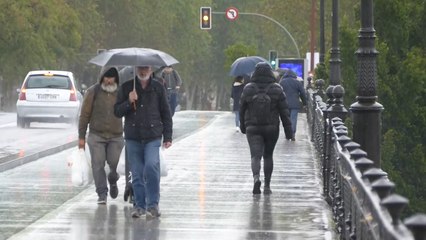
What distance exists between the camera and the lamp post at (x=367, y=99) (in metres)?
14.0

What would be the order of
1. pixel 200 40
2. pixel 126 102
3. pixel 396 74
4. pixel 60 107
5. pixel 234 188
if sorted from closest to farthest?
pixel 126 102
pixel 234 188
pixel 60 107
pixel 396 74
pixel 200 40

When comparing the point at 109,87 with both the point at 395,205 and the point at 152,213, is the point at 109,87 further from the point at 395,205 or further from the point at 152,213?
the point at 395,205

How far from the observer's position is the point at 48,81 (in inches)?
1426

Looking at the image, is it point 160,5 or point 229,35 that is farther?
point 229,35

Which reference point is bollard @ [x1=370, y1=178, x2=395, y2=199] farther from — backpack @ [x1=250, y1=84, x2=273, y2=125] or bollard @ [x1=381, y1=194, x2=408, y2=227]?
backpack @ [x1=250, y1=84, x2=273, y2=125]

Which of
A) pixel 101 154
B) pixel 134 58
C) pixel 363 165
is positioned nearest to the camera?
pixel 363 165

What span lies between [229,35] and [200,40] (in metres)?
9.09

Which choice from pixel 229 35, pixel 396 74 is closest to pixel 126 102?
pixel 396 74

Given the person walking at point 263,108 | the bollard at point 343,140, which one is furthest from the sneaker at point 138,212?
the person walking at point 263,108

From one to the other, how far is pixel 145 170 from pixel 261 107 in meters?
2.91

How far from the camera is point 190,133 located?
3266 cm

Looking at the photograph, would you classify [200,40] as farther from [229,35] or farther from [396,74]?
[396,74]

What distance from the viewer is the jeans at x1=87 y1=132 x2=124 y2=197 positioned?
15211 millimetres

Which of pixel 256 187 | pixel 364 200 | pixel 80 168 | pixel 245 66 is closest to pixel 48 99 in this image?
pixel 245 66
